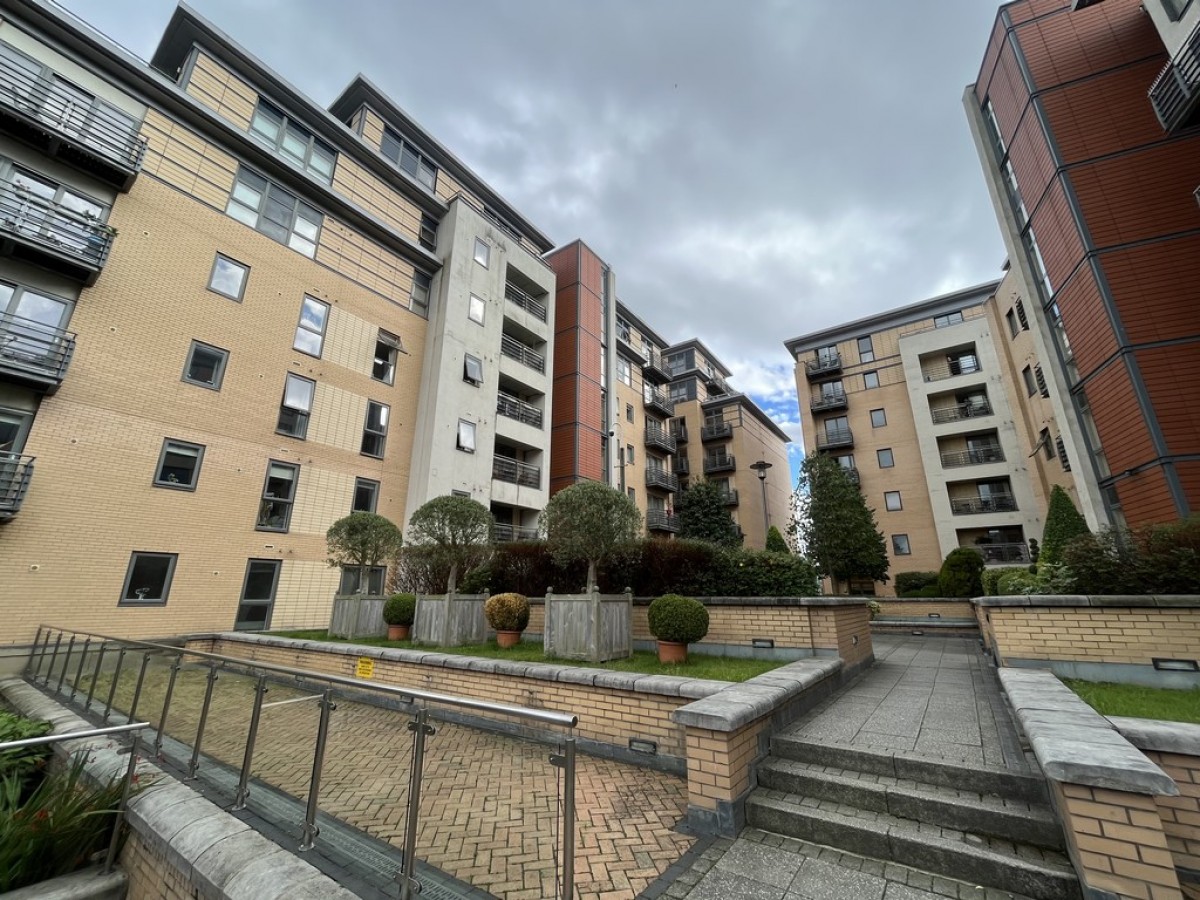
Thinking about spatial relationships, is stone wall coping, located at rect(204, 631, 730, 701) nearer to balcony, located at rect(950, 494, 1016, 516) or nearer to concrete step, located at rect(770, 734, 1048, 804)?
concrete step, located at rect(770, 734, 1048, 804)

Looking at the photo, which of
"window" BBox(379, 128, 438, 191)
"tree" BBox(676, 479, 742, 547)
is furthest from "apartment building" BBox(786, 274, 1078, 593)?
"window" BBox(379, 128, 438, 191)

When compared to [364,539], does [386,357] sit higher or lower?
higher

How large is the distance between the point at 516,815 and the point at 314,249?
63.1ft

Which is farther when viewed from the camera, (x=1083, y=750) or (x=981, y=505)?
(x=981, y=505)

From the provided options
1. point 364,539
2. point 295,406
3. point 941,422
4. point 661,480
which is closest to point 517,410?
point 295,406

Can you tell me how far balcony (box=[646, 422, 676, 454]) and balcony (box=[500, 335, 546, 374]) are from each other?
1076 cm

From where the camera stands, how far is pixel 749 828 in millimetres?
3688

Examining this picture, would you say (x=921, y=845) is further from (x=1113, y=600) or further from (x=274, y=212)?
(x=274, y=212)

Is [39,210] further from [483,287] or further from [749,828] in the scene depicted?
[749,828]

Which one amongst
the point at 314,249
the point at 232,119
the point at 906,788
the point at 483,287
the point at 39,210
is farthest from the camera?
the point at 483,287

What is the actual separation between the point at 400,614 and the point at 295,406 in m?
9.06

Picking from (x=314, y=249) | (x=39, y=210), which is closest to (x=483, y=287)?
(x=314, y=249)

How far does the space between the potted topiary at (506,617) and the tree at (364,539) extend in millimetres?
4213

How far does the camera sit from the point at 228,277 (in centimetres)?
1446
